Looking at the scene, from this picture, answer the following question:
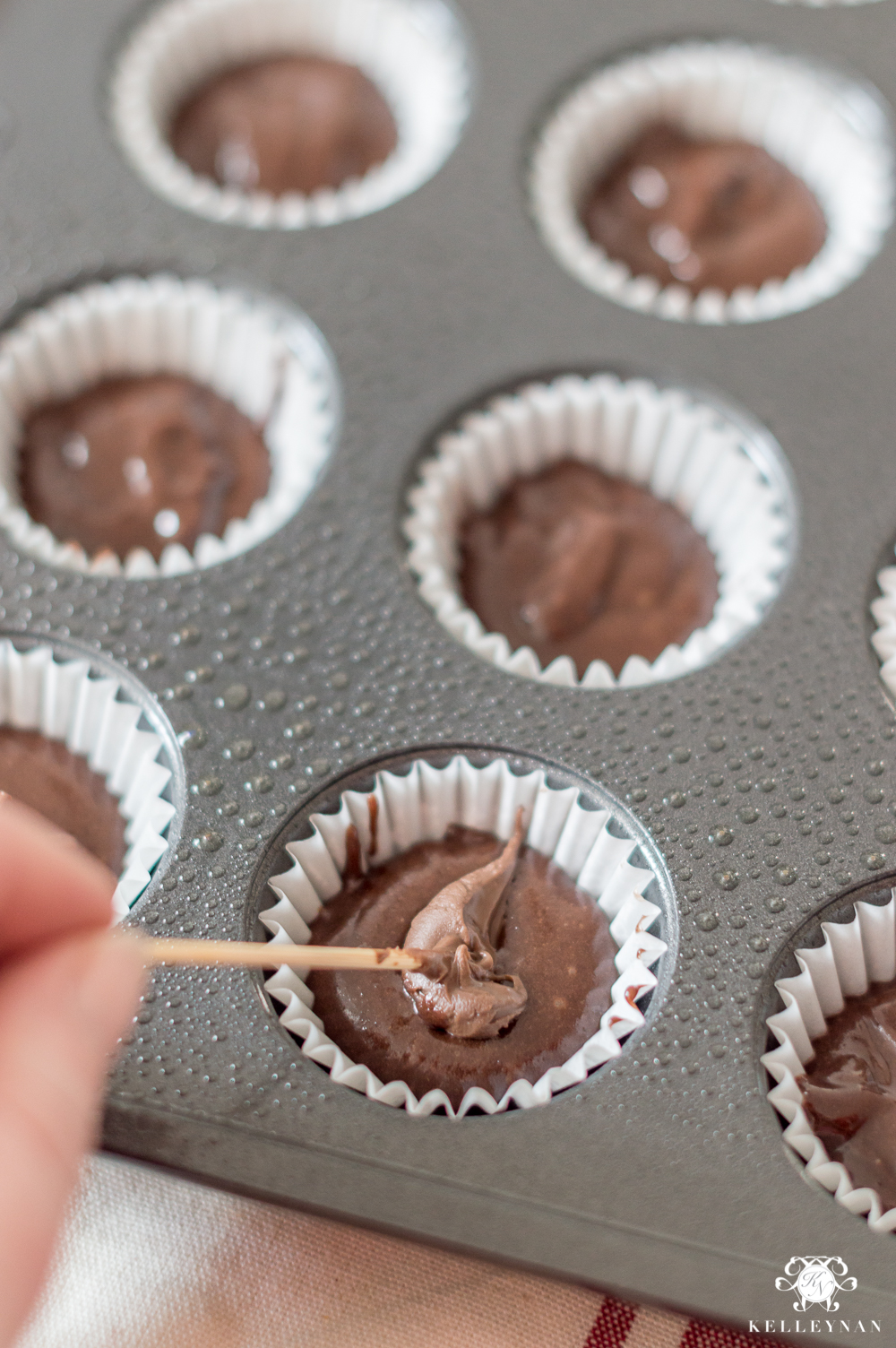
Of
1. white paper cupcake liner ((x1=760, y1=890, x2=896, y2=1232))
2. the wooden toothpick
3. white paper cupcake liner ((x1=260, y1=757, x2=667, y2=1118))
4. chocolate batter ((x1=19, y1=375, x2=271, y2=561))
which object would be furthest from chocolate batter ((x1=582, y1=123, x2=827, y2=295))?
the wooden toothpick

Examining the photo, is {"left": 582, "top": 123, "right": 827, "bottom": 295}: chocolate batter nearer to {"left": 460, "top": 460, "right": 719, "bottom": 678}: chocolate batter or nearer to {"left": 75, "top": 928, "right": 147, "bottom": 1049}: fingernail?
{"left": 460, "top": 460, "right": 719, "bottom": 678}: chocolate batter

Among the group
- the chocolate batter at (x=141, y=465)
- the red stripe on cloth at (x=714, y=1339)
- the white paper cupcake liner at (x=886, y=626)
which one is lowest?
the red stripe on cloth at (x=714, y=1339)

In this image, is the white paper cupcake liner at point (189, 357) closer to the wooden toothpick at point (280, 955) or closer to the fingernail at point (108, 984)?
the wooden toothpick at point (280, 955)

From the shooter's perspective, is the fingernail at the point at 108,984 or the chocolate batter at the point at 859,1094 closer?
the fingernail at the point at 108,984

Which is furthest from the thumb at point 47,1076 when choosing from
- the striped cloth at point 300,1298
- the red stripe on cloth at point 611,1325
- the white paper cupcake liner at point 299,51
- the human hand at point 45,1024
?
the white paper cupcake liner at point 299,51

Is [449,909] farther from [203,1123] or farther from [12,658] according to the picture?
[12,658]

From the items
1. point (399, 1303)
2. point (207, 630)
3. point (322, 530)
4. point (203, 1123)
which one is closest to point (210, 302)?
point (322, 530)

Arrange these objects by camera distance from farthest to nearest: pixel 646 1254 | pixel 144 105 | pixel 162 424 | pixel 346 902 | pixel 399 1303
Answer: pixel 144 105 < pixel 162 424 < pixel 346 902 < pixel 399 1303 < pixel 646 1254

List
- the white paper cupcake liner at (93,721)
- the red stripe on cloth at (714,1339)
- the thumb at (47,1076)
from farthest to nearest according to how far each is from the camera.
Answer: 1. the white paper cupcake liner at (93,721)
2. the red stripe on cloth at (714,1339)
3. the thumb at (47,1076)
